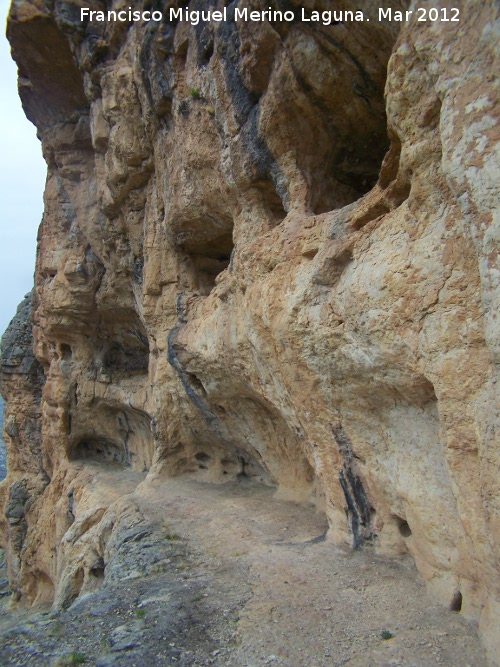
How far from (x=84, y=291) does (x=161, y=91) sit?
6.56 metres

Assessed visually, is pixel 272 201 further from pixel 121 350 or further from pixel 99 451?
pixel 99 451

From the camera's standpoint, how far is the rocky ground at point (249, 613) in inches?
162

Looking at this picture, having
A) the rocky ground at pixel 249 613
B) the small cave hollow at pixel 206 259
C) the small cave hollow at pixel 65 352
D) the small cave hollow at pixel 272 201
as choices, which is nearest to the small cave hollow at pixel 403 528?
the rocky ground at pixel 249 613

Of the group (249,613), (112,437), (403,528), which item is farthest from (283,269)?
(112,437)

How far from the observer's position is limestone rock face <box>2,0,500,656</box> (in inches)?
154

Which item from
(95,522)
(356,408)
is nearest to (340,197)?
(356,408)

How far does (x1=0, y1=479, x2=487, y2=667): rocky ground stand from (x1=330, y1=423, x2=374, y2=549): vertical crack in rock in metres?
0.23

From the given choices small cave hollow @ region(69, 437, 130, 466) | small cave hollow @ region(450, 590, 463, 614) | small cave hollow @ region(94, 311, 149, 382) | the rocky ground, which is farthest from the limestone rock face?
the rocky ground

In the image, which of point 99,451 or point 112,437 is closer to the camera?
point 112,437

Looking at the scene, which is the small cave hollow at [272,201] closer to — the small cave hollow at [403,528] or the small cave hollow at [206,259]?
the small cave hollow at [206,259]

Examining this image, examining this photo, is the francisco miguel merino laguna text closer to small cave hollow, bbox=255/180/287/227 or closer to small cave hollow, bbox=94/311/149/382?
small cave hollow, bbox=255/180/287/227

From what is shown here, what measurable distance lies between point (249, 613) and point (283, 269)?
401cm

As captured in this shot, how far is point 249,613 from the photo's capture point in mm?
4793

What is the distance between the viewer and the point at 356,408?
5.59 meters
